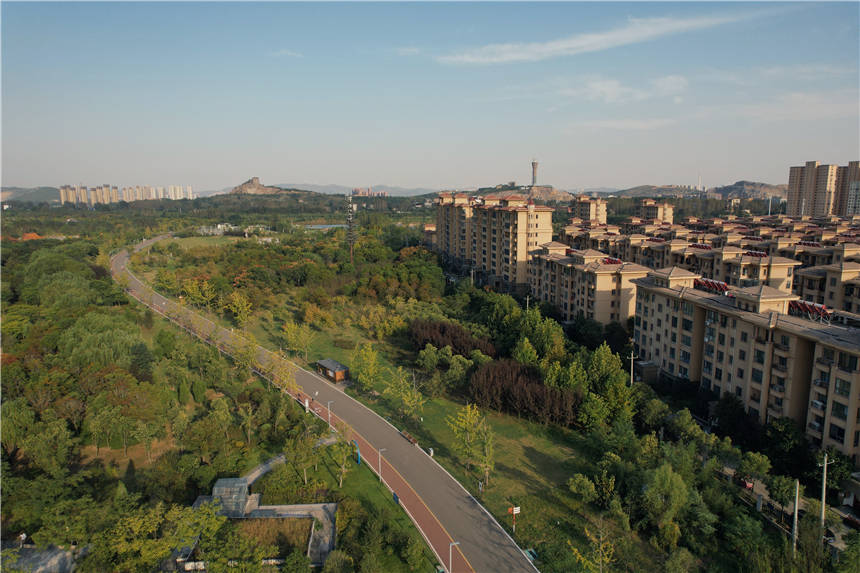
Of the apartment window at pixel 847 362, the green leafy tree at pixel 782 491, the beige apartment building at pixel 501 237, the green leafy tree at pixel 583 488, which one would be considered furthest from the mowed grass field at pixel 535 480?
the beige apartment building at pixel 501 237

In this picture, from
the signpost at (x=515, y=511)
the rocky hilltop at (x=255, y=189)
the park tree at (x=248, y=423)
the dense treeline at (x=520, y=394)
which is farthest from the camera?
the rocky hilltop at (x=255, y=189)

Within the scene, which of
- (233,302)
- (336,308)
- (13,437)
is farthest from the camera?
(336,308)

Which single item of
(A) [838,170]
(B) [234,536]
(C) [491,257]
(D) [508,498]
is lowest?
(D) [508,498]

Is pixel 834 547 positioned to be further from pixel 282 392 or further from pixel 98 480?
pixel 98 480

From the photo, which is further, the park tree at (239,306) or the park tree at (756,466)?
the park tree at (239,306)

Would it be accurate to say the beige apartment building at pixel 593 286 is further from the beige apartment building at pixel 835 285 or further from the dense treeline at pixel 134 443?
the dense treeline at pixel 134 443

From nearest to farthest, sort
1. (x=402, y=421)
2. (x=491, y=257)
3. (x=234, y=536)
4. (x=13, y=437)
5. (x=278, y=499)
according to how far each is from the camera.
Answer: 1. (x=234, y=536)
2. (x=278, y=499)
3. (x=13, y=437)
4. (x=402, y=421)
5. (x=491, y=257)

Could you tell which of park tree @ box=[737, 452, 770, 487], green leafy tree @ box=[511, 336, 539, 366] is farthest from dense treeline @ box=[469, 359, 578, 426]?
park tree @ box=[737, 452, 770, 487]

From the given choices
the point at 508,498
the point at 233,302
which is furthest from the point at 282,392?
the point at 233,302
